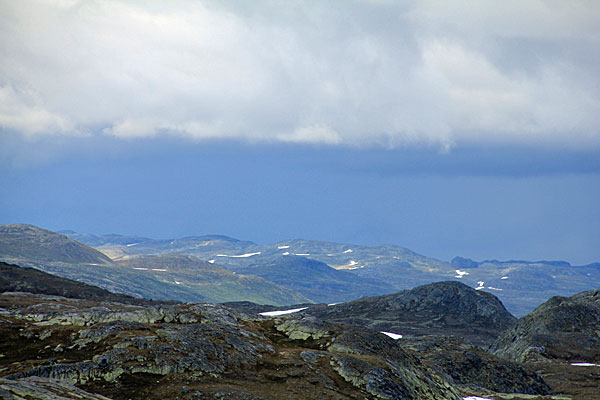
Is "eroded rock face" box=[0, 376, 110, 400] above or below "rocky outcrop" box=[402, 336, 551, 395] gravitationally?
above

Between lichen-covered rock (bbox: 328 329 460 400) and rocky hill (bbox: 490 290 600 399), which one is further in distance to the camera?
rocky hill (bbox: 490 290 600 399)

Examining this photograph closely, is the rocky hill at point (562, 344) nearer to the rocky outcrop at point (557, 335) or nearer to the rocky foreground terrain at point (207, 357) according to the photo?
the rocky outcrop at point (557, 335)

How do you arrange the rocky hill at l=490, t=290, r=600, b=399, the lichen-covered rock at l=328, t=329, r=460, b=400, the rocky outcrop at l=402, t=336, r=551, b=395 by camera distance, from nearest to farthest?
the lichen-covered rock at l=328, t=329, r=460, b=400 < the rocky outcrop at l=402, t=336, r=551, b=395 < the rocky hill at l=490, t=290, r=600, b=399

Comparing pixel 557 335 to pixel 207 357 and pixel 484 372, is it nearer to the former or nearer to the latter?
pixel 484 372

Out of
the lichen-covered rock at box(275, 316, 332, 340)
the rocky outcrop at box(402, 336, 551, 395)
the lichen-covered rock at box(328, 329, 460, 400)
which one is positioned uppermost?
the lichen-covered rock at box(275, 316, 332, 340)

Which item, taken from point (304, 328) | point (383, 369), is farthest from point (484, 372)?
point (383, 369)

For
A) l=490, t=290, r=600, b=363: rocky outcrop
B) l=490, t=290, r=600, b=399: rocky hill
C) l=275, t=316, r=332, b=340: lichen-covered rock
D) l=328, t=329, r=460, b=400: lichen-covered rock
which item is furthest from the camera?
l=490, t=290, r=600, b=363: rocky outcrop

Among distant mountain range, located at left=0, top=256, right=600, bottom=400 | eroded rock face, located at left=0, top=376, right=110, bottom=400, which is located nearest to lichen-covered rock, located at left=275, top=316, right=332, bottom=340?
distant mountain range, located at left=0, top=256, right=600, bottom=400

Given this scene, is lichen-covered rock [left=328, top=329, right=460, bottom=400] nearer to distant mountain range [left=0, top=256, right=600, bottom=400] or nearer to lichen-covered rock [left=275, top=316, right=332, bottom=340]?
distant mountain range [left=0, top=256, right=600, bottom=400]

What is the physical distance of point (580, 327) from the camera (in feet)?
473

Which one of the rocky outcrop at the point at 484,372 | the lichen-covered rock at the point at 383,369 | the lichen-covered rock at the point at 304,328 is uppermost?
the lichen-covered rock at the point at 304,328

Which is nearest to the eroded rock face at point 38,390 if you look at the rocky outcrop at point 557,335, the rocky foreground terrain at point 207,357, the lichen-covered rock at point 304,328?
the rocky foreground terrain at point 207,357

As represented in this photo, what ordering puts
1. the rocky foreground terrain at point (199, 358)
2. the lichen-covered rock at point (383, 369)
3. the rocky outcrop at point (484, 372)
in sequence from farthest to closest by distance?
the rocky outcrop at point (484, 372)
the lichen-covered rock at point (383, 369)
the rocky foreground terrain at point (199, 358)

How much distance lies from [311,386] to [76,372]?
18.2 m
